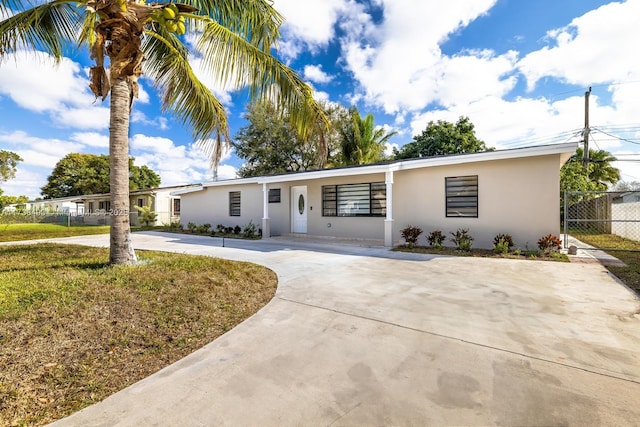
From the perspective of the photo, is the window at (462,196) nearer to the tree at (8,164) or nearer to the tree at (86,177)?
the tree at (86,177)

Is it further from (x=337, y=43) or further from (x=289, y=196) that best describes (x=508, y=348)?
(x=337, y=43)

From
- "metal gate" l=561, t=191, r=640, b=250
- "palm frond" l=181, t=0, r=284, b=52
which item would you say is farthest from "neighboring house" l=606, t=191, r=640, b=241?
"palm frond" l=181, t=0, r=284, b=52

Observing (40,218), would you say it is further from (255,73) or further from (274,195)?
(255,73)

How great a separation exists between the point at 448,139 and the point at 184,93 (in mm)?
19855

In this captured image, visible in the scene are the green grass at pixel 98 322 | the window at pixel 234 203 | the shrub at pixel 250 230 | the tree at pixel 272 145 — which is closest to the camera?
the green grass at pixel 98 322

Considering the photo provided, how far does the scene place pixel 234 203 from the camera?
15.2 m

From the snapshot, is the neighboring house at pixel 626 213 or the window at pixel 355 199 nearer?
the neighboring house at pixel 626 213

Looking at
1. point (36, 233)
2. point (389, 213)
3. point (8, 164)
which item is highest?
point (8, 164)

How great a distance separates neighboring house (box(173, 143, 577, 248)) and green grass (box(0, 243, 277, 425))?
6.29m

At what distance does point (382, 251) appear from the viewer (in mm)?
8672

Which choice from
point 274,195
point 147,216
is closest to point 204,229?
point 274,195

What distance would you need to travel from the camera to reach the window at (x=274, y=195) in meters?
13.6

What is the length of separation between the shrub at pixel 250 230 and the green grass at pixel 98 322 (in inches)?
303

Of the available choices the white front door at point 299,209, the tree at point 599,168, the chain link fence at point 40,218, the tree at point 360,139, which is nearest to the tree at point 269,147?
the tree at point 360,139
